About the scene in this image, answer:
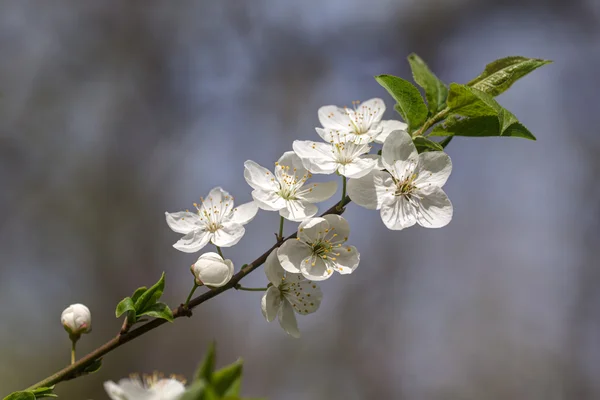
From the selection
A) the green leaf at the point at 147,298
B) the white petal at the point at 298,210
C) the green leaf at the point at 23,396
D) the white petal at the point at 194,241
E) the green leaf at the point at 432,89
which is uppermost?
the green leaf at the point at 432,89

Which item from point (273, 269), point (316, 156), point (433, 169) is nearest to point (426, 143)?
point (433, 169)

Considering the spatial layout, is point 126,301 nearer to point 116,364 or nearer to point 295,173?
point 295,173

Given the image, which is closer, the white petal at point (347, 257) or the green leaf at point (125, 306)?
the green leaf at point (125, 306)

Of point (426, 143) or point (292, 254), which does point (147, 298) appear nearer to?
point (292, 254)

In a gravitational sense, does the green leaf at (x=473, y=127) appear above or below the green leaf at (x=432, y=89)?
below

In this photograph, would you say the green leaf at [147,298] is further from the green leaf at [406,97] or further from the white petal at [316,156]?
the green leaf at [406,97]

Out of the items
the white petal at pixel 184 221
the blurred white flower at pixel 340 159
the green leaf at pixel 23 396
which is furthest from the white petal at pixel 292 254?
the green leaf at pixel 23 396
